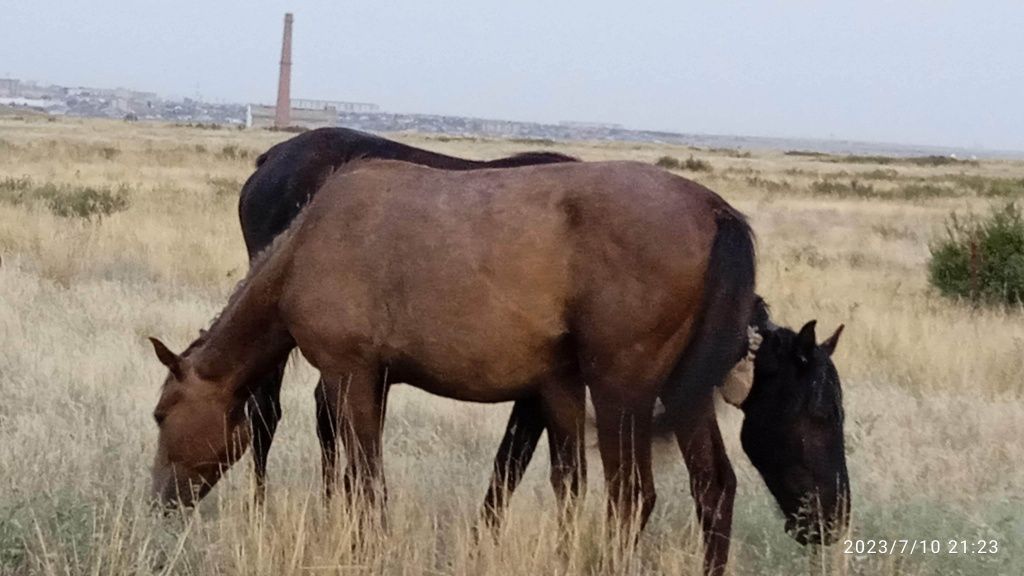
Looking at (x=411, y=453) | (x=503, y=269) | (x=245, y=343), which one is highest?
(x=503, y=269)

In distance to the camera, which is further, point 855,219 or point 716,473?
point 855,219

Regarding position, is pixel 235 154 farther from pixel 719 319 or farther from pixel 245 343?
pixel 719 319

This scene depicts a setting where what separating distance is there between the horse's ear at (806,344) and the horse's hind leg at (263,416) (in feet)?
7.58

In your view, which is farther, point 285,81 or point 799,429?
point 285,81

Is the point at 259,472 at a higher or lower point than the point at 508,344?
lower

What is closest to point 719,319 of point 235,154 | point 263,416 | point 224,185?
point 263,416

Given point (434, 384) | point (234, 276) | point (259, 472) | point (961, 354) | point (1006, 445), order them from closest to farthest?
point (434, 384), point (259, 472), point (1006, 445), point (961, 354), point (234, 276)

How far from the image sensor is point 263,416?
5.61 m

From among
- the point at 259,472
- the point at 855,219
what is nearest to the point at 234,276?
the point at 259,472

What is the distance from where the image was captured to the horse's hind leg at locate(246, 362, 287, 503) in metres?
5.30

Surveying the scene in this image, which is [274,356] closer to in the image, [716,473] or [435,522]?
[435,522]

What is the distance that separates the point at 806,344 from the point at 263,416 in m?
2.66

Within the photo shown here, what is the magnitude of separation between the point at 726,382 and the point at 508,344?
1069 millimetres

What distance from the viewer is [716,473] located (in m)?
4.81
